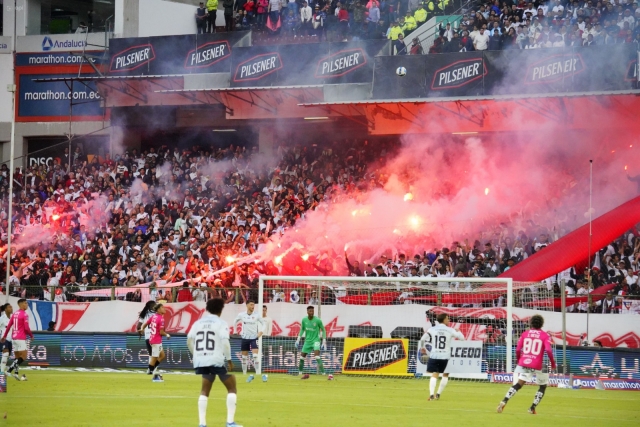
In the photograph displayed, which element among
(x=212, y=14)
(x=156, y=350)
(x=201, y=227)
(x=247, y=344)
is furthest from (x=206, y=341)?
(x=212, y=14)

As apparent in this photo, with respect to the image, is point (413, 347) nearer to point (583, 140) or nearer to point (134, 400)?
point (134, 400)

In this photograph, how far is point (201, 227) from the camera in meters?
33.4

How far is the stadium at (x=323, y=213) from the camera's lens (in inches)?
791

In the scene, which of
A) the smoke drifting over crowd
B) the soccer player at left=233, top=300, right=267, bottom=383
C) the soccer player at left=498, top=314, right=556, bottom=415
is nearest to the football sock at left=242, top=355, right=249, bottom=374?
the soccer player at left=233, top=300, right=267, bottom=383

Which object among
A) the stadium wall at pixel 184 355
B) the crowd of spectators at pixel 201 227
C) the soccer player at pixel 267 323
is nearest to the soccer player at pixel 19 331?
the stadium wall at pixel 184 355

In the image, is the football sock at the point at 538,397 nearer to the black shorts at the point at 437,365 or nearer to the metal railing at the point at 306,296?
the black shorts at the point at 437,365

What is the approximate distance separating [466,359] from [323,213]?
10581mm

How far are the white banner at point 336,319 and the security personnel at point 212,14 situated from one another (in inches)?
630

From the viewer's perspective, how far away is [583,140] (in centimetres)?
3181

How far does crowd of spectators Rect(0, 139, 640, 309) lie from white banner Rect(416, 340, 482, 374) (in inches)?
80.7

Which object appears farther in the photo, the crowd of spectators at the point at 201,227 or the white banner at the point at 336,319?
the crowd of spectators at the point at 201,227

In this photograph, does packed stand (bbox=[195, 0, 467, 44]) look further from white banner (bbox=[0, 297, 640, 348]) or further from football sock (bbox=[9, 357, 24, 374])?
football sock (bbox=[9, 357, 24, 374])

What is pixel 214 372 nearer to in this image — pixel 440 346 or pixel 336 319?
pixel 440 346

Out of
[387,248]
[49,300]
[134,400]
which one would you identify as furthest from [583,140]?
[134,400]
